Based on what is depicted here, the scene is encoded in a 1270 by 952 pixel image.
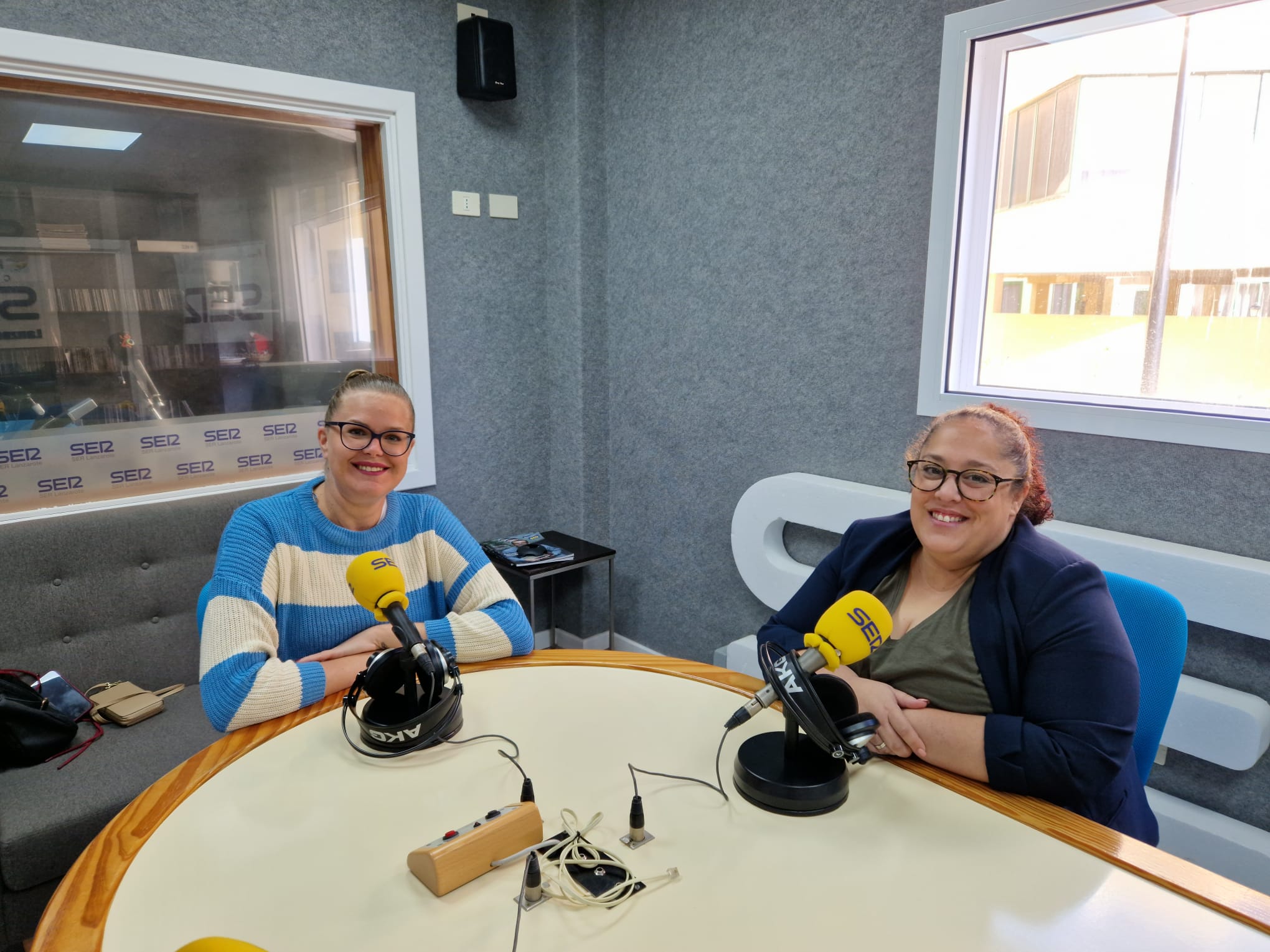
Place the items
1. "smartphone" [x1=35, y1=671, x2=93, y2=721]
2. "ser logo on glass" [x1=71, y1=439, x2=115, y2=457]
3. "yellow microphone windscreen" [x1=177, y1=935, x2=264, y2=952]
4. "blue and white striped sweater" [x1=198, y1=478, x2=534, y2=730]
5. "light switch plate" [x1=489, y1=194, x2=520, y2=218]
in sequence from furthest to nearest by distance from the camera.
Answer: "light switch plate" [x1=489, y1=194, x2=520, y2=218] < "ser logo on glass" [x1=71, y1=439, x2=115, y2=457] < "smartphone" [x1=35, y1=671, x2=93, y2=721] < "blue and white striped sweater" [x1=198, y1=478, x2=534, y2=730] < "yellow microphone windscreen" [x1=177, y1=935, x2=264, y2=952]

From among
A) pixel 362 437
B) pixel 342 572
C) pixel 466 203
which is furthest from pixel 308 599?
pixel 466 203

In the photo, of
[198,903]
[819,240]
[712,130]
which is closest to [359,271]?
[712,130]

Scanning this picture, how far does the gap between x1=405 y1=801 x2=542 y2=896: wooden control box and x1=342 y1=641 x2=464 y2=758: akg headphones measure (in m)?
0.23

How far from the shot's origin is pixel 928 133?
2.23 meters

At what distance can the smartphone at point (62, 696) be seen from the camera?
Answer: 203cm

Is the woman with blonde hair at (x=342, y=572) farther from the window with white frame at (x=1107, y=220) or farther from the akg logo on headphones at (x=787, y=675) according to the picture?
the window with white frame at (x=1107, y=220)

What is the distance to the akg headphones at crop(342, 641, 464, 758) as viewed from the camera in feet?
4.08

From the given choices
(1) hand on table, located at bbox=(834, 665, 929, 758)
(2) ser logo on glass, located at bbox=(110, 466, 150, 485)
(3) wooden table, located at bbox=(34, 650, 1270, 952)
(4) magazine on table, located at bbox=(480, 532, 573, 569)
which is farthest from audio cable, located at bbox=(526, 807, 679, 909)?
(2) ser logo on glass, located at bbox=(110, 466, 150, 485)

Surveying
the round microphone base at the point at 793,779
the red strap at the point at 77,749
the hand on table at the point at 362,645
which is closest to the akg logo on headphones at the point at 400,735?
the hand on table at the point at 362,645

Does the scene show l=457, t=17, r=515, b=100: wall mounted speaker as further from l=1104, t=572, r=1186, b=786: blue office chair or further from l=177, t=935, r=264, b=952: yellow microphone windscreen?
l=177, t=935, r=264, b=952: yellow microphone windscreen

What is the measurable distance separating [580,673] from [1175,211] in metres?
1.73

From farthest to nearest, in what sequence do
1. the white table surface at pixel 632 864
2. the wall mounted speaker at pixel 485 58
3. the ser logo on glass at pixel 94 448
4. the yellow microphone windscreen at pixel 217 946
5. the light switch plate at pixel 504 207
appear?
1. the light switch plate at pixel 504 207
2. the wall mounted speaker at pixel 485 58
3. the ser logo on glass at pixel 94 448
4. the white table surface at pixel 632 864
5. the yellow microphone windscreen at pixel 217 946

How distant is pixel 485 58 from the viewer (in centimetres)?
280

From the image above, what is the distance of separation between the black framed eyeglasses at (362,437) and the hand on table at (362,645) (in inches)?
13.7
